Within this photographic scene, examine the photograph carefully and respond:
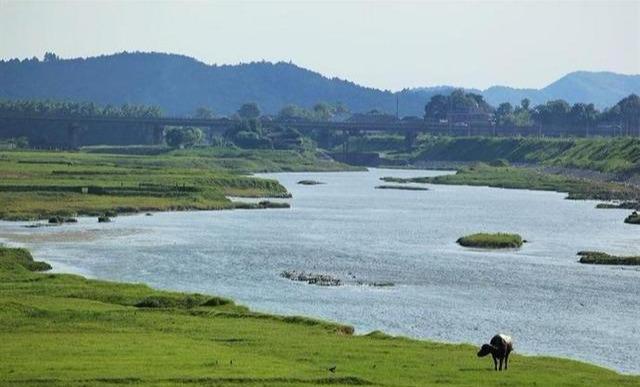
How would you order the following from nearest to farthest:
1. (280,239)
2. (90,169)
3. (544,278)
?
1. (544,278)
2. (280,239)
3. (90,169)

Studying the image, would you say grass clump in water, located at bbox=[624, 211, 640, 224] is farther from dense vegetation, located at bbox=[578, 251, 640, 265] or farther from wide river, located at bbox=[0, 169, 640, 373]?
dense vegetation, located at bbox=[578, 251, 640, 265]

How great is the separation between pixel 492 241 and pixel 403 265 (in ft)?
53.6

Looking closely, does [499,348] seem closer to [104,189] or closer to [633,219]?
[633,219]

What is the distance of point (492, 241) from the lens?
102875 mm

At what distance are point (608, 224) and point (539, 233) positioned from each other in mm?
10979

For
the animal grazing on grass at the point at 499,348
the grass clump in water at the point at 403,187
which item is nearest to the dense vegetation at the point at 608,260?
the animal grazing on grass at the point at 499,348

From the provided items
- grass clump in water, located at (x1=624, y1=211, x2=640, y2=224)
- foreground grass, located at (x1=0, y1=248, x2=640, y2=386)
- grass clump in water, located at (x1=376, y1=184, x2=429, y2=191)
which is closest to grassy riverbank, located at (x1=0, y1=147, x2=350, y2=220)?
A: grass clump in water, located at (x1=376, y1=184, x2=429, y2=191)

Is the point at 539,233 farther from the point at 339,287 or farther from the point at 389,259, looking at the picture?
the point at 339,287

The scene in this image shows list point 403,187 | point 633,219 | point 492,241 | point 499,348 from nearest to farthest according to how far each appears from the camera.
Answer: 1. point 499,348
2. point 492,241
3. point 633,219
4. point 403,187

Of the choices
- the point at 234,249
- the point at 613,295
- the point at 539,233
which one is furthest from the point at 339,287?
the point at 539,233

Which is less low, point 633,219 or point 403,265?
point 403,265

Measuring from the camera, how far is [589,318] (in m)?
66.2

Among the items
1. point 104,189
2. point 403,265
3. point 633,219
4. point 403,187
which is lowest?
point 403,187

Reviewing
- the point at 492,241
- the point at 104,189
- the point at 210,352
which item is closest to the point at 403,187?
the point at 104,189
